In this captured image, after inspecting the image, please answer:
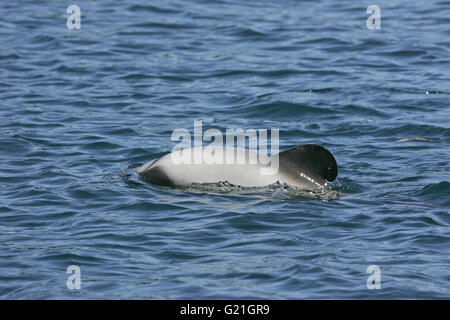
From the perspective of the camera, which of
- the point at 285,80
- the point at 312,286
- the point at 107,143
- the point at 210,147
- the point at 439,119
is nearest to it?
the point at 312,286

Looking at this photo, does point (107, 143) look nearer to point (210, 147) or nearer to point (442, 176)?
point (210, 147)

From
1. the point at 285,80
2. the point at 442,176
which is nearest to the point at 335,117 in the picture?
the point at 285,80

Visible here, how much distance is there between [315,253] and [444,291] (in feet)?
4.56

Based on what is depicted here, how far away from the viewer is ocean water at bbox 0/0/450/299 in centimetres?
759

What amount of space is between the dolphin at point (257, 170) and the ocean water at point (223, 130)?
0.17 m

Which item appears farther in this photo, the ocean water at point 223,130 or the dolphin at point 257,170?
the dolphin at point 257,170

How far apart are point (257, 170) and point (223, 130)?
10.9 feet

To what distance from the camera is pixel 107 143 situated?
1220cm

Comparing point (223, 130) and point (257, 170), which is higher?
point (223, 130)

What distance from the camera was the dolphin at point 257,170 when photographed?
9453 millimetres

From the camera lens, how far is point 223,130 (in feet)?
42.4

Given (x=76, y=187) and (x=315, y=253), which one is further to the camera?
(x=76, y=187)

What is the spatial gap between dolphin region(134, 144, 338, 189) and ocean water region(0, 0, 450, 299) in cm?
17

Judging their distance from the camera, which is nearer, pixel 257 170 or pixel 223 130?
pixel 257 170
